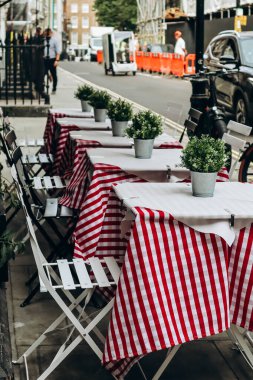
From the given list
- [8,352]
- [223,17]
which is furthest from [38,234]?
[223,17]

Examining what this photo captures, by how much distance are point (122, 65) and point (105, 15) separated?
5096 centimetres

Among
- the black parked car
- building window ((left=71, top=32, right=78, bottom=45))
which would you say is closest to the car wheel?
the black parked car

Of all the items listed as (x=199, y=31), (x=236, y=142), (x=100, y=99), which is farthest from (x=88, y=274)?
(x=199, y=31)

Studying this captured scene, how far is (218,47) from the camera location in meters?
18.2

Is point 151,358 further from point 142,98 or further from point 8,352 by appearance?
point 142,98

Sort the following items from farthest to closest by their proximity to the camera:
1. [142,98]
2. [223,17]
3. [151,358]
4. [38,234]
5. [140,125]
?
[223,17] → [142,98] → [38,234] → [140,125] → [151,358]

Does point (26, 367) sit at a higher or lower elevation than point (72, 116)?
lower

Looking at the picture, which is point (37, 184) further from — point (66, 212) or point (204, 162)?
point (204, 162)

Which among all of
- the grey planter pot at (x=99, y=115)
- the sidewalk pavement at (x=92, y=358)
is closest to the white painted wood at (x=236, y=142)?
the grey planter pot at (x=99, y=115)

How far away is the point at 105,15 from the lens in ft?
306

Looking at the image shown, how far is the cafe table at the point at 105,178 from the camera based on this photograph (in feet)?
19.4

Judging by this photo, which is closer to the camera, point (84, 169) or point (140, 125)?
point (140, 125)
